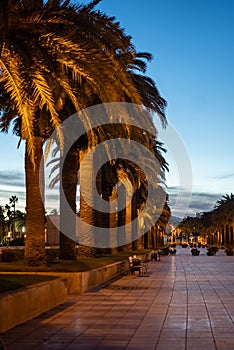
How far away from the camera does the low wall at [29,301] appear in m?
11.1

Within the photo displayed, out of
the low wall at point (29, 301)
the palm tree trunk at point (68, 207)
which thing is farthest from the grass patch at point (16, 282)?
the palm tree trunk at point (68, 207)

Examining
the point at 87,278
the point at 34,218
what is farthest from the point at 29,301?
the point at 87,278

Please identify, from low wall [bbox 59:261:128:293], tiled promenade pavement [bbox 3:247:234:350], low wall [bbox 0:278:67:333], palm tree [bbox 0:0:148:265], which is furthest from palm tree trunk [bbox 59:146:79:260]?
palm tree [bbox 0:0:148:265]

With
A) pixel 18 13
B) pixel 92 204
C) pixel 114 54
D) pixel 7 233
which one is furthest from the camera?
pixel 7 233

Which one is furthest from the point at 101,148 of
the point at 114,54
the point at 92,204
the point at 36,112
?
the point at 114,54

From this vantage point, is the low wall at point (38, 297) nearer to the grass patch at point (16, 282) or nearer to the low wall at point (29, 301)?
the low wall at point (29, 301)

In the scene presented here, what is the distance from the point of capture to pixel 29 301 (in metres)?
12.6

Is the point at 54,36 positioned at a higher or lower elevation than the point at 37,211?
higher

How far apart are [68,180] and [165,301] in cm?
941

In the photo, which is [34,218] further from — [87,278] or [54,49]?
[54,49]

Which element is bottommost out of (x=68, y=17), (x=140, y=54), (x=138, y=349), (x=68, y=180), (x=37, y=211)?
(x=138, y=349)

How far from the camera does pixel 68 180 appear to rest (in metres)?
24.8

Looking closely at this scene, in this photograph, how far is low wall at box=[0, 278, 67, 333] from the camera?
11.1 meters

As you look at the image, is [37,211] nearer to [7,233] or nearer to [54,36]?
[54,36]
